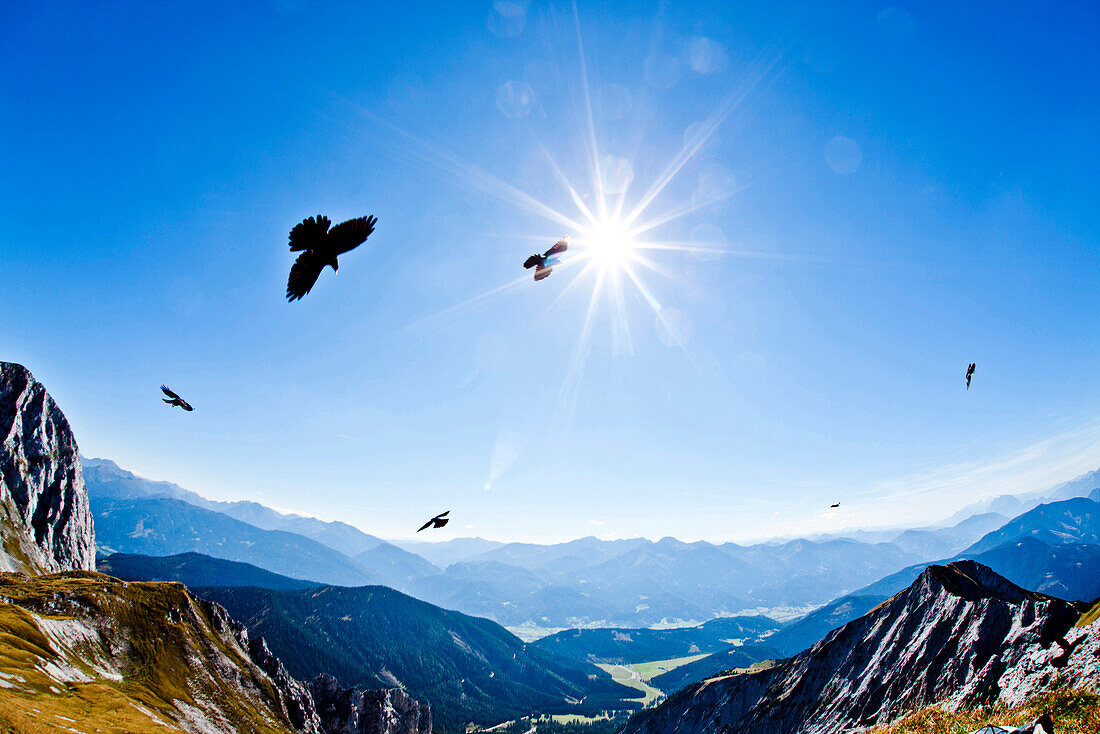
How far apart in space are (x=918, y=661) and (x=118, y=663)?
135 meters

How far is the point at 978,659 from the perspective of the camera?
6328 centimetres

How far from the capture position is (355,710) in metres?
135

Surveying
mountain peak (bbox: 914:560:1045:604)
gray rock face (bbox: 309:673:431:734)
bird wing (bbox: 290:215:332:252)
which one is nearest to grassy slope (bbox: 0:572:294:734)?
gray rock face (bbox: 309:673:431:734)

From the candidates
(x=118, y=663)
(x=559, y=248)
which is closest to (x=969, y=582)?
(x=559, y=248)

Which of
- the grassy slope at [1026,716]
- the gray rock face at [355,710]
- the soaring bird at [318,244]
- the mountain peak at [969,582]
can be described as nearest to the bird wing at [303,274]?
the soaring bird at [318,244]

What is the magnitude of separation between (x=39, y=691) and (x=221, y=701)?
162 feet

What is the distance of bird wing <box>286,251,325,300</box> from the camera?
50.2 feet

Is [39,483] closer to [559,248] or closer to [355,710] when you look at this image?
[355,710]

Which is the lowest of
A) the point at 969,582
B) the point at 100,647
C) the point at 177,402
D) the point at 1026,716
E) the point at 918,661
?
the point at 918,661

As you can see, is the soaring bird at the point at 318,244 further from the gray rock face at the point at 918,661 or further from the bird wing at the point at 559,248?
the gray rock face at the point at 918,661

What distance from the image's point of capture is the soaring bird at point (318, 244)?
48.9ft

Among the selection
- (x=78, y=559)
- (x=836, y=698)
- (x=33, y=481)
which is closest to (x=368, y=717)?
(x=836, y=698)

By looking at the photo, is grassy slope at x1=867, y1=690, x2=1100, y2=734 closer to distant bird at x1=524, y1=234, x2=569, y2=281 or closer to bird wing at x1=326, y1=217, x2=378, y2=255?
distant bird at x1=524, y1=234, x2=569, y2=281

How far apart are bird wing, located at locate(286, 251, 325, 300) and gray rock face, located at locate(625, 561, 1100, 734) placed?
50.4m
